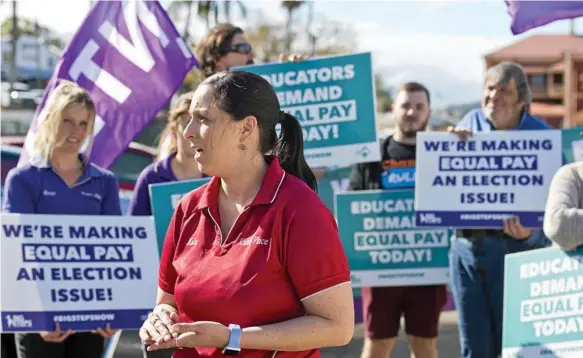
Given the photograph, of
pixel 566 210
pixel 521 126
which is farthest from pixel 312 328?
pixel 521 126

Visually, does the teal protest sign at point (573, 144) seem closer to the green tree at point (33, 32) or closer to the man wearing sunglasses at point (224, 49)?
the man wearing sunglasses at point (224, 49)

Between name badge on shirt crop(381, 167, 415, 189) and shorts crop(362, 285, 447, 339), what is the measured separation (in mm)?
644

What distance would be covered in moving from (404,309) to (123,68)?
2296 mm

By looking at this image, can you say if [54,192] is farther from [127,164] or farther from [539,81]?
[539,81]

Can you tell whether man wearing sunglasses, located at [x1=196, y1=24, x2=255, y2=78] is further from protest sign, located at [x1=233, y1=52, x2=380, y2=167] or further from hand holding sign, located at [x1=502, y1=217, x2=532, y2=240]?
hand holding sign, located at [x1=502, y1=217, x2=532, y2=240]

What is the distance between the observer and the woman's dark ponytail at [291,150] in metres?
3.29

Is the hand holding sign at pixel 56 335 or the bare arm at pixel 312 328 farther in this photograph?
the hand holding sign at pixel 56 335

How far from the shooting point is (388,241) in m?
6.23

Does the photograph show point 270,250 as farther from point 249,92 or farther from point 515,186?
point 515,186

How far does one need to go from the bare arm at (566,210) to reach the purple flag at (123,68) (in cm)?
237

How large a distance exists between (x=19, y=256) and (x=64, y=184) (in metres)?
0.43

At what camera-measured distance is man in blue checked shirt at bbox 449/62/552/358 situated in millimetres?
5379

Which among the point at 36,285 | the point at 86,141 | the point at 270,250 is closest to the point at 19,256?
the point at 36,285

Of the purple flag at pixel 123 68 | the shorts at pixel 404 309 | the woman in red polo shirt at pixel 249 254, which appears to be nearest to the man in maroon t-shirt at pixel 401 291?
the shorts at pixel 404 309
